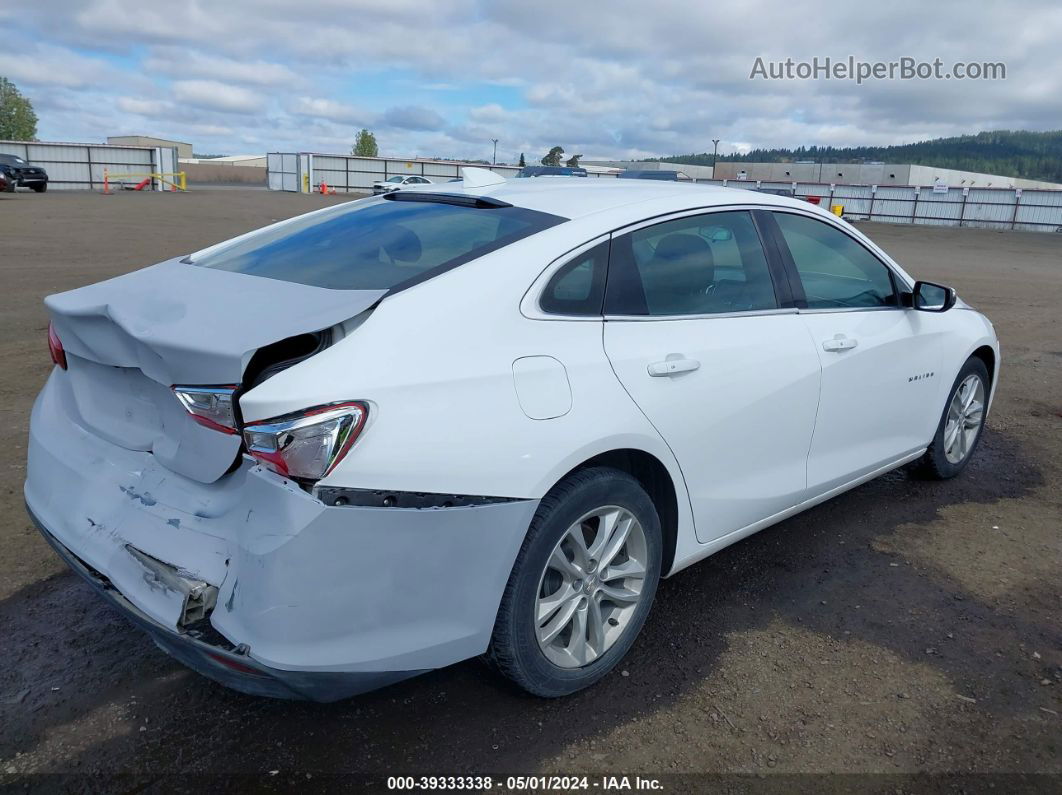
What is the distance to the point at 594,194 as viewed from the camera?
3207 millimetres

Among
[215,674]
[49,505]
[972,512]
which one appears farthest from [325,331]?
[972,512]

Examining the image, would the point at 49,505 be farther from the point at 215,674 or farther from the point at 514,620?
the point at 514,620

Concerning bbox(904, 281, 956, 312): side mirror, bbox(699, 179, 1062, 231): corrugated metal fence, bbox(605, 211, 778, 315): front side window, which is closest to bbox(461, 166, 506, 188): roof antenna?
bbox(605, 211, 778, 315): front side window

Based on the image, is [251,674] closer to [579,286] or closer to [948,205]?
[579,286]

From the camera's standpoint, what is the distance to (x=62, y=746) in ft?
8.14

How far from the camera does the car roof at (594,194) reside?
3033 mm

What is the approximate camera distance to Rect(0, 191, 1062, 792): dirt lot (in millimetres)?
2494

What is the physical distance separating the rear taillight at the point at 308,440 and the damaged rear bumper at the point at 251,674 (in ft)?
1.66

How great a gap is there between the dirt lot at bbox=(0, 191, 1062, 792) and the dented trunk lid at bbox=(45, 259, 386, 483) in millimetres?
879

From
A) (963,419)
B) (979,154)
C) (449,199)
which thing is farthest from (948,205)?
(979,154)

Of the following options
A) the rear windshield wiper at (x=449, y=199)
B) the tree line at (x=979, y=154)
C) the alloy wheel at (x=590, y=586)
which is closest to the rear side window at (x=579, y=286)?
the rear windshield wiper at (x=449, y=199)

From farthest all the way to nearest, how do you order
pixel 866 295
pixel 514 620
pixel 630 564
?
pixel 866 295 < pixel 630 564 < pixel 514 620

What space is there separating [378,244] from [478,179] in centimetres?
86

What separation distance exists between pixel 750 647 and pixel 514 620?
3.76ft
